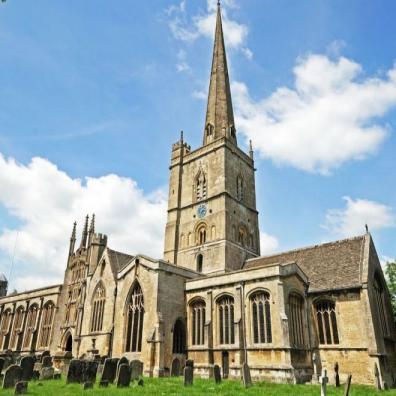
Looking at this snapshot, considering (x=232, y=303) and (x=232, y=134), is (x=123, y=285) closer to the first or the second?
(x=232, y=303)

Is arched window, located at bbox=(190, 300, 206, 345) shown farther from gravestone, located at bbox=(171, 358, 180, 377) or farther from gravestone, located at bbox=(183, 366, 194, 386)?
gravestone, located at bbox=(183, 366, 194, 386)

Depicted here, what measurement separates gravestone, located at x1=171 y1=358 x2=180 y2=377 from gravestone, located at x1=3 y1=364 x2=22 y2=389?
468 inches

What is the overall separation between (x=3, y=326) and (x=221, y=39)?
155ft

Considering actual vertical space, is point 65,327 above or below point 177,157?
below

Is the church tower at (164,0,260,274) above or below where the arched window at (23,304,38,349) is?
above

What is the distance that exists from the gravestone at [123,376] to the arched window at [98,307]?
662 inches

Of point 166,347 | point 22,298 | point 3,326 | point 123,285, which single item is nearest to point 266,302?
point 166,347

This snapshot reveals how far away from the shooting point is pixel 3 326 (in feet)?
159

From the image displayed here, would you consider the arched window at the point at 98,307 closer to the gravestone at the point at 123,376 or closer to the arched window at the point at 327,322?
the gravestone at the point at 123,376

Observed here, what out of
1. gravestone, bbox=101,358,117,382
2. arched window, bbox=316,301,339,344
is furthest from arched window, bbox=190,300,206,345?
gravestone, bbox=101,358,117,382

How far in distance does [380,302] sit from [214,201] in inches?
679

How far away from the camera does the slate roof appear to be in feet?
82.8

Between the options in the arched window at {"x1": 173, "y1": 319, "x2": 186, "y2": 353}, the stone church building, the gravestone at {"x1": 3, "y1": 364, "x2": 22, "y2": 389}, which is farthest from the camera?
the arched window at {"x1": 173, "y1": 319, "x2": 186, "y2": 353}

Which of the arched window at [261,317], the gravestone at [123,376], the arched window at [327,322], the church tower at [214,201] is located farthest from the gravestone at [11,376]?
the church tower at [214,201]
